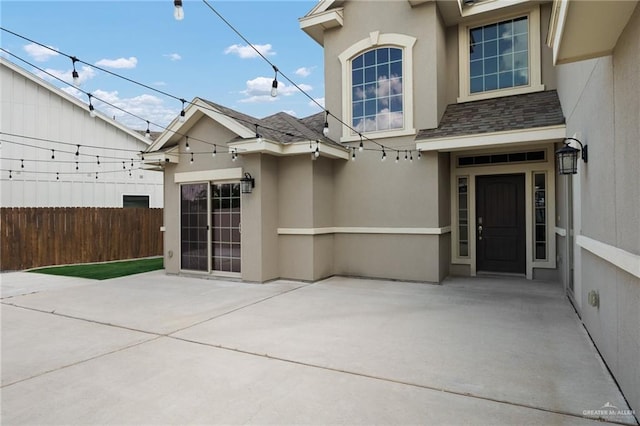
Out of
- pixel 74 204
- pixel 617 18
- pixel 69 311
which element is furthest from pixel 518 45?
pixel 74 204

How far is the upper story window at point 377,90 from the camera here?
26.4ft

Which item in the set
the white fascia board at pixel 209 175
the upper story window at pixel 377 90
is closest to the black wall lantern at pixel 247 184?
the white fascia board at pixel 209 175

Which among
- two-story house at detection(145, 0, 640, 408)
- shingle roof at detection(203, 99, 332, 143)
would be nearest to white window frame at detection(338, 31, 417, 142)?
two-story house at detection(145, 0, 640, 408)

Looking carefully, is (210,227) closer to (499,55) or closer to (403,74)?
(403,74)

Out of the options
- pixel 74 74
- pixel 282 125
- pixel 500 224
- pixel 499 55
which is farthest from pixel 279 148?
pixel 499 55

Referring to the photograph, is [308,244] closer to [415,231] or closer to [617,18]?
[415,231]

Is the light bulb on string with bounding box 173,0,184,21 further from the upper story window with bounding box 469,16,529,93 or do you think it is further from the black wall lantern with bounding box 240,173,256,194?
the upper story window with bounding box 469,16,529,93

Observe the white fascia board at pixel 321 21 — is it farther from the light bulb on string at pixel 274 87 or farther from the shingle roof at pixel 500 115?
the light bulb on string at pixel 274 87

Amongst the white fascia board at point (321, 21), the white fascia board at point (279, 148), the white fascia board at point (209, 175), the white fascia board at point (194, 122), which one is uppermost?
the white fascia board at point (321, 21)

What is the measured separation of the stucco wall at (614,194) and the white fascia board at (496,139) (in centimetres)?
184

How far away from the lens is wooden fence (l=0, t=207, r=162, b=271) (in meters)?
9.66

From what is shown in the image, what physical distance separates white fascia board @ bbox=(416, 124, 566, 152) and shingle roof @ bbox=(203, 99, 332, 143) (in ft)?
7.52

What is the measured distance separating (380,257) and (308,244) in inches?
63.3

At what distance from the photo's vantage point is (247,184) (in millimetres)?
7605
